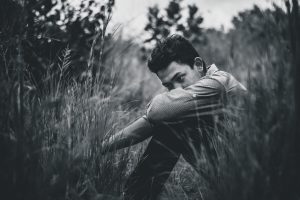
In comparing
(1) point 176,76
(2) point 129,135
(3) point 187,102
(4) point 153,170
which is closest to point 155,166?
(4) point 153,170

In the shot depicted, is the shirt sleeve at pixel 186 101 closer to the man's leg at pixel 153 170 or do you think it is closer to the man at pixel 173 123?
the man at pixel 173 123

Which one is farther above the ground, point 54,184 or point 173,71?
point 173,71

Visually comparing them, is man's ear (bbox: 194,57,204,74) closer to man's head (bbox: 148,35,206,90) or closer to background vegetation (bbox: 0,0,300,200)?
man's head (bbox: 148,35,206,90)

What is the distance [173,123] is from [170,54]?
64cm

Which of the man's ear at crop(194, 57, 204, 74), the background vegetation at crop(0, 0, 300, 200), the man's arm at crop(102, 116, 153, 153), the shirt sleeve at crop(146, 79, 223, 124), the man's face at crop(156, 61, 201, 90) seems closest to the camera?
the background vegetation at crop(0, 0, 300, 200)

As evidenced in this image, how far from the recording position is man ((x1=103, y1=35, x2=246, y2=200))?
5.89 ft

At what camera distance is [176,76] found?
2.28 m

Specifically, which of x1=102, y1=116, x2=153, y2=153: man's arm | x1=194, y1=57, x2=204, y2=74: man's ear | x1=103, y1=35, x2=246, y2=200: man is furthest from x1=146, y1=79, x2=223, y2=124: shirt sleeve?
x1=194, y1=57, x2=204, y2=74: man's ear

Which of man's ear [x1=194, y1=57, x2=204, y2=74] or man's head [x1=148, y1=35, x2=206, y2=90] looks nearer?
man's head [x1=148, y1=35, x2=206, y2=90]

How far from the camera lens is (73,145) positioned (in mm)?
1865

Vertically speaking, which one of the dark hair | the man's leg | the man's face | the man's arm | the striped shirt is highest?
the dark hair

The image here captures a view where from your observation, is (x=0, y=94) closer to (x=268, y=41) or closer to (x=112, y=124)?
(x=112, y=124)

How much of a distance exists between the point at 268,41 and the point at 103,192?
117 cm

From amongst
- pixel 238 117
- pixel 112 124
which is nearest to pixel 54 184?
pixel 112 124
